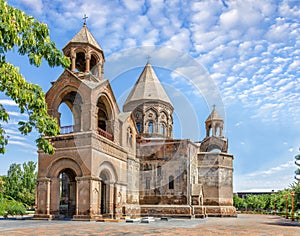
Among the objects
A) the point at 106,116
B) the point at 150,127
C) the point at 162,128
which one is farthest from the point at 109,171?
the point at 162,128

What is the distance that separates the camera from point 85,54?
2570 cm

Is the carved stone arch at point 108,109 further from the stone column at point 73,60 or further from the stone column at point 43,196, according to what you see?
the stone column at point 43,196

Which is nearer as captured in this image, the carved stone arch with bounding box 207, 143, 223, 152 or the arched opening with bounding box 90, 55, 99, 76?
the arched opening with bounding box 90, 55, 99, 76

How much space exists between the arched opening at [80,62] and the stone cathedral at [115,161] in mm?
80

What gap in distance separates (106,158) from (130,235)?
1031 centimetres

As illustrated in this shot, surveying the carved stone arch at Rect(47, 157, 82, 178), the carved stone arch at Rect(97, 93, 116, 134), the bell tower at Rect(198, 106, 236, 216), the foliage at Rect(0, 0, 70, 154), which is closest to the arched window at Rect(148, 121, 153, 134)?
the bell tower at Rect(198, 106, 236, 216)

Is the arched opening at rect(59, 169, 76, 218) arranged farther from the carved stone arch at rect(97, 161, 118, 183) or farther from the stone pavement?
the stone pavement

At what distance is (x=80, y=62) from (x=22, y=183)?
85.4 feet

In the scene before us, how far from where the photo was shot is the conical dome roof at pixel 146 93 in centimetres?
3675

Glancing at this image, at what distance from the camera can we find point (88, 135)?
22578 millimetres

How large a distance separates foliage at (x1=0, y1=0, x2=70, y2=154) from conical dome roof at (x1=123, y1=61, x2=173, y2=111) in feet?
97.6

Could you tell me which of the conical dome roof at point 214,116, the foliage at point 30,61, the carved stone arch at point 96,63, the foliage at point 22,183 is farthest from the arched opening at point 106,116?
the foliage at point 22,183

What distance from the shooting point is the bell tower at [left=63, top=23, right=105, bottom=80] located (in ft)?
83.9

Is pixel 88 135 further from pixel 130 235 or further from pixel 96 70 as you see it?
pixel 130 235
